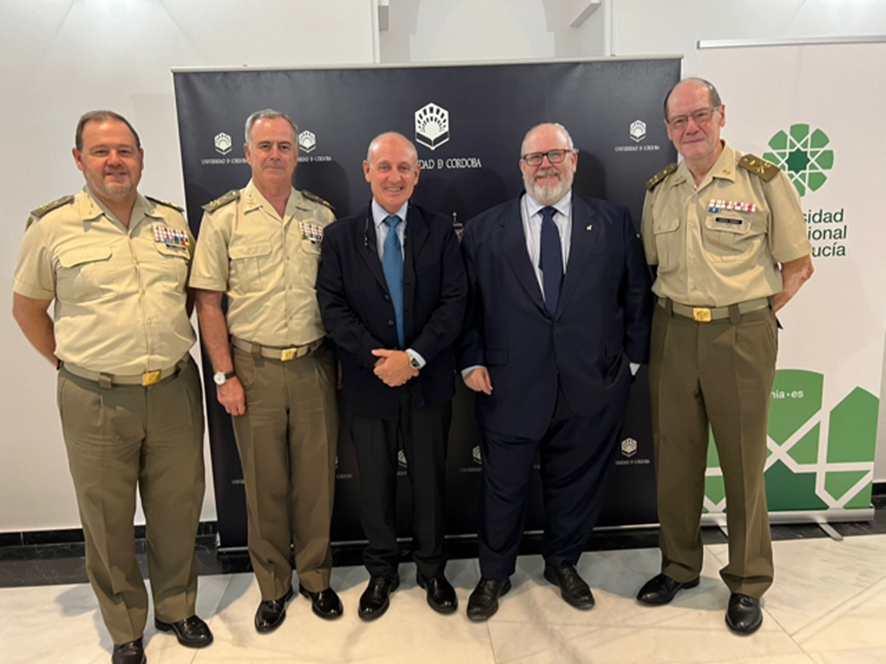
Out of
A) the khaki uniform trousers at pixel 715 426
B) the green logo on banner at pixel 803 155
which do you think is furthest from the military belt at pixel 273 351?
the green logo on banner at pixel 803 155

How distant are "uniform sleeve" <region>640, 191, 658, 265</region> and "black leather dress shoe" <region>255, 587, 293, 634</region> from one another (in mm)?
2153

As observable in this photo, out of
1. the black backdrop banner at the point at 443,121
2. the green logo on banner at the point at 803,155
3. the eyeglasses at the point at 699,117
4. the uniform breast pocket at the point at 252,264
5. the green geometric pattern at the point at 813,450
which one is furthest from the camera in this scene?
the green geometric pattern at the point at 813,450

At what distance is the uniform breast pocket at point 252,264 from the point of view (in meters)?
2.37

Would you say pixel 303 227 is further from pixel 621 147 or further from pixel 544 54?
pixel 544 54

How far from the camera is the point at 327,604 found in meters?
2.59

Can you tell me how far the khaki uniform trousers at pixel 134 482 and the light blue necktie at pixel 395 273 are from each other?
0.87 metres

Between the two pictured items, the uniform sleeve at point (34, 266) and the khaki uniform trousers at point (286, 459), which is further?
the khaki uniform trousers at point (286, 459)

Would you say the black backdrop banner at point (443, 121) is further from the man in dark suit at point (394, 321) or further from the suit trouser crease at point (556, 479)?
the suit trouser crease at point (556, 479)

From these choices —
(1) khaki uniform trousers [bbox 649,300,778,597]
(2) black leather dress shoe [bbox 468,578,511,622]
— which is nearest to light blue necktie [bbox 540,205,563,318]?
(1) khaki uniform trousers [bbox 649,300,778,597]

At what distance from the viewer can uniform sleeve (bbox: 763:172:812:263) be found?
229 cm

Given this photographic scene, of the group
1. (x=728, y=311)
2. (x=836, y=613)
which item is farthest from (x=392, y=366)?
(x=836, y=613)

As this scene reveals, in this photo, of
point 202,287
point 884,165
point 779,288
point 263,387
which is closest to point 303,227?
point 202,287

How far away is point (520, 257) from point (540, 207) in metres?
0.24

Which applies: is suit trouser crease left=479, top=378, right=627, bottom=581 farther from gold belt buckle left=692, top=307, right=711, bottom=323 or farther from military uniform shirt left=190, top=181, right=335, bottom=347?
military uniform shirt left=190, top=181, right=335, bottom=347
